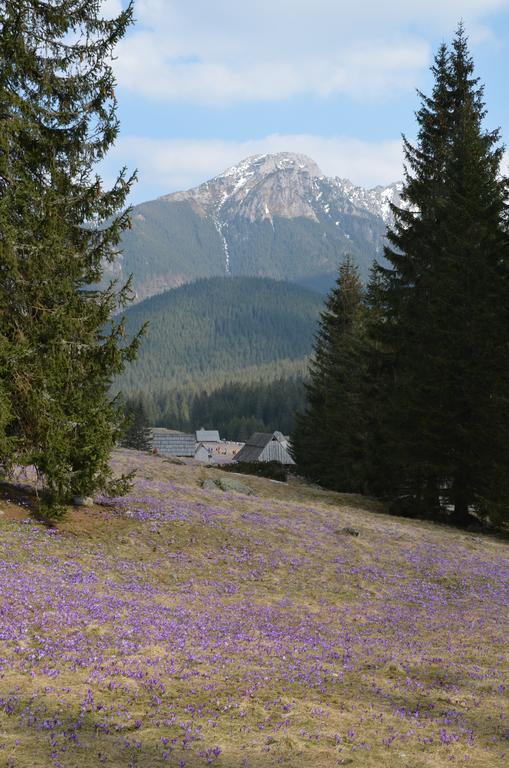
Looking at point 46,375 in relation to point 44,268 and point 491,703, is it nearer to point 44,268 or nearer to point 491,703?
point 44,268

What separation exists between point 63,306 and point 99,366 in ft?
5.64

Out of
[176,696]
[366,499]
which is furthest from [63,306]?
[366,499]

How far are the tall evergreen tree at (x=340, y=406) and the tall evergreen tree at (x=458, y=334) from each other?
5.82 meters

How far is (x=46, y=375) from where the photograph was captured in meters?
14.2

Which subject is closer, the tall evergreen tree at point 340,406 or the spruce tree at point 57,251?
the spruce tree at point 57,251

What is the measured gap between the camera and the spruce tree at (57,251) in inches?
555

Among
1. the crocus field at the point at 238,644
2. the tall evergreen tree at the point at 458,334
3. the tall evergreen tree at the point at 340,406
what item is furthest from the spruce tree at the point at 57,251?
the tall evergreen tree at the point at 340,406

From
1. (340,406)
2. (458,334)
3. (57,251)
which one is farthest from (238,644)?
(340,406)

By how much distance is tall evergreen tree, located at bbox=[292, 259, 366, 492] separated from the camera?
130 feet

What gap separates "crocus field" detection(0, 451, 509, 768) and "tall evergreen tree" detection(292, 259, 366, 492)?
59.0 feet

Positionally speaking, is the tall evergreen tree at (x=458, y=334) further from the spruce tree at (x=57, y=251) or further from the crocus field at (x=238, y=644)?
the spruce tree at (x=57, y=251)

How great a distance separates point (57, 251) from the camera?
14.4 m

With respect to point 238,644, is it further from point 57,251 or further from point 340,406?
point 340,406

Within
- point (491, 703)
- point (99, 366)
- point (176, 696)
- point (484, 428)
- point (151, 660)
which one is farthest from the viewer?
point (484, 428)
